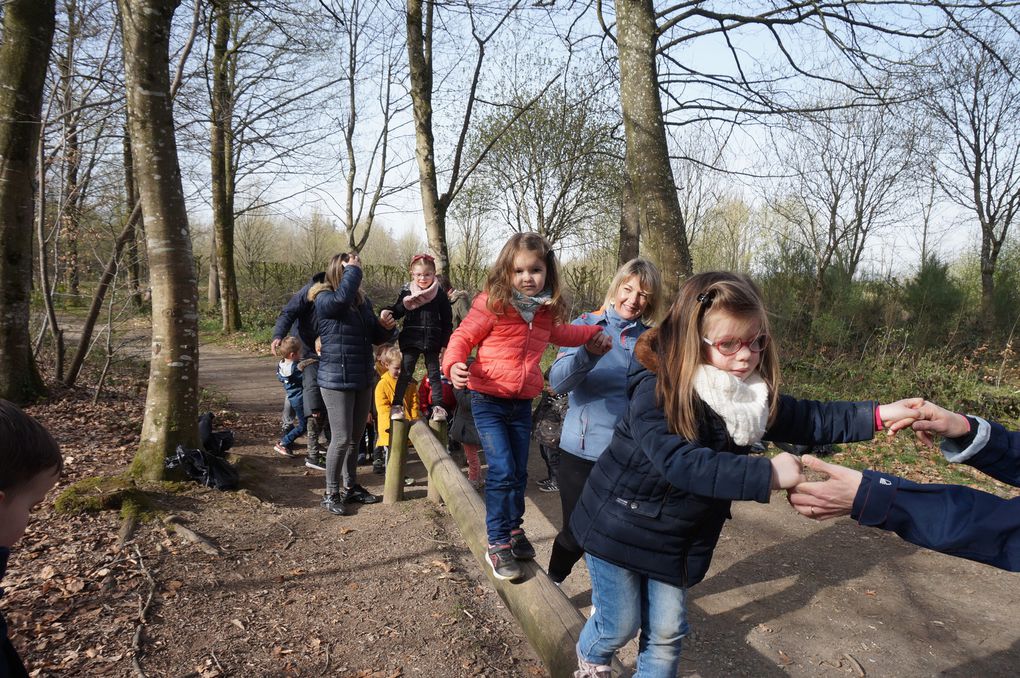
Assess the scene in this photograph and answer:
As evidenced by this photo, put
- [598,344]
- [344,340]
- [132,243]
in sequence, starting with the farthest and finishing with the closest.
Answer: [132,243]
[344,340]
[598,344]

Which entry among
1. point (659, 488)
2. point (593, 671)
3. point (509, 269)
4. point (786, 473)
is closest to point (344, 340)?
point (509, 269)

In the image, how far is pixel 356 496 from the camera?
515 cm

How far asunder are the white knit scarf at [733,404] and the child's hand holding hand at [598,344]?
3.56 feet

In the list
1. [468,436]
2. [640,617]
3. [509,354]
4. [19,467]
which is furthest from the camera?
[468,436]

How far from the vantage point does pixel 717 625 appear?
3641 millimetres

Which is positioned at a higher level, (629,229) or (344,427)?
(629,229)

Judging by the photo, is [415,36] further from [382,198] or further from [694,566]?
[694,566]

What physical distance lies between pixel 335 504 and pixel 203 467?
3.33 feet

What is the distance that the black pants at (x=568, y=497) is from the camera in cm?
314

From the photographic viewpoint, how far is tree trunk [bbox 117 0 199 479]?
4438 millimetres

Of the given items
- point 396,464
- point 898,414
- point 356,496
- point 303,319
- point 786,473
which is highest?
point 303,319

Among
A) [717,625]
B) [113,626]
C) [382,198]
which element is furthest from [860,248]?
[113,626]

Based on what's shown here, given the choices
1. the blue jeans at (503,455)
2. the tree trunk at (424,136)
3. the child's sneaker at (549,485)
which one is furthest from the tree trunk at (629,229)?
the blue jeans at (503,455)

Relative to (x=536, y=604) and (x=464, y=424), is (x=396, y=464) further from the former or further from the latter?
(x=536, y=604)
